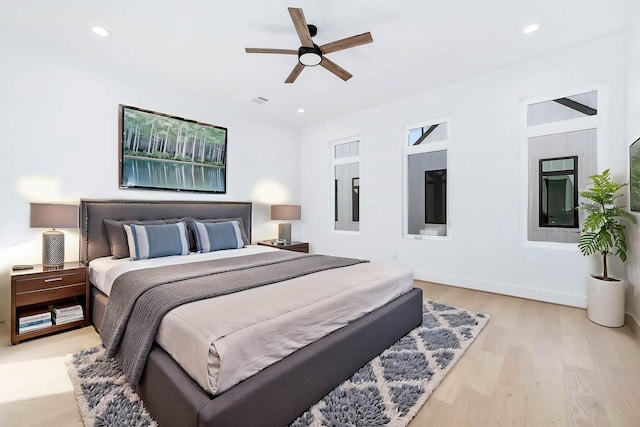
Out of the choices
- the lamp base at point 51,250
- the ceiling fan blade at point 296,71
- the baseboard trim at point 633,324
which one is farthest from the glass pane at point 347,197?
the lamp base at point 51,250

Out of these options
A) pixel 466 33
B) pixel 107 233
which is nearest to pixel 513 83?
pixel 466 33

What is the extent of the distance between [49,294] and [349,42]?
349 cm

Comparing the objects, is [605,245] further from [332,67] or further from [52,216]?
[52,216]

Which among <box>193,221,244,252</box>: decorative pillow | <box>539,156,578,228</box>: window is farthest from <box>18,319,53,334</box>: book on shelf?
<box>539,156,578,228</box>: window

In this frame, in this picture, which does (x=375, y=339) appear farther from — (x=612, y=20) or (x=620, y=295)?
(x=612, y=20)

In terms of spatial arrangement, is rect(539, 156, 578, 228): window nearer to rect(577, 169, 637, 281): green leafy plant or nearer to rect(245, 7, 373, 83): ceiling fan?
rect(577, 169, 637, 281): green leafy plant

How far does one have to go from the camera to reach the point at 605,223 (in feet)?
9.02

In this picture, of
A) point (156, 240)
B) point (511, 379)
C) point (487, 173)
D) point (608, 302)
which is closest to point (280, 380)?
point (511, 379)

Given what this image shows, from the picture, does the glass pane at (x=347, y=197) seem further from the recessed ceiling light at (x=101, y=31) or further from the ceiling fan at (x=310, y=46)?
the recessed ceiling light at (x=101, y=31)

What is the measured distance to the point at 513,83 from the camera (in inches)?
139

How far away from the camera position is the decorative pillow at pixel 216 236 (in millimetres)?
3592

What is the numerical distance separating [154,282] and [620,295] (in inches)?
158

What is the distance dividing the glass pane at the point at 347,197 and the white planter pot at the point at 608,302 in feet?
10.7

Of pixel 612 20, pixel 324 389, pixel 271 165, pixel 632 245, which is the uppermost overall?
pixel 612 20
